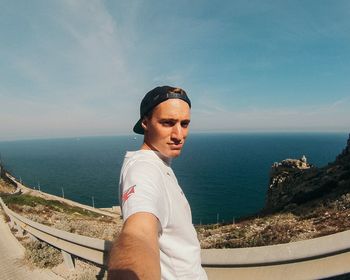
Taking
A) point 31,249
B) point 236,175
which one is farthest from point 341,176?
point 236,175

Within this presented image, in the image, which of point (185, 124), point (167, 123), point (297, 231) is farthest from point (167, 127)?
point (297, 231)

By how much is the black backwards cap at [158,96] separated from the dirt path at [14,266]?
5327 millimetres

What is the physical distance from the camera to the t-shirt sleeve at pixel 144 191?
65.4 inches

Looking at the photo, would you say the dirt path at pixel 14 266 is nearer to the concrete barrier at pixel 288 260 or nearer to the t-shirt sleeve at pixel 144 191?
the concrete barrier at pixel 288 260

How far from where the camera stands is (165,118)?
93.8 inches

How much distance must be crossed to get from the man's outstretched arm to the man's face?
2.70ft

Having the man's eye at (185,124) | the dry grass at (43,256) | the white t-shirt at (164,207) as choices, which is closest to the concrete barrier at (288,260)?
the white t-shirt at (164,207)

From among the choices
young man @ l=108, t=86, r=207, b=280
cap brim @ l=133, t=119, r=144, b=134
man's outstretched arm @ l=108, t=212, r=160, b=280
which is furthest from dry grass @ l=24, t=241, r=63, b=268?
man's outstretched arm @ l=108, t=212, r=160, b=280

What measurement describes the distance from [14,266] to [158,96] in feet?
24.1

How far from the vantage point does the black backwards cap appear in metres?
2.36

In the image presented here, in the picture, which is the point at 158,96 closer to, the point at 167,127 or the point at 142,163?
the point at 167,127

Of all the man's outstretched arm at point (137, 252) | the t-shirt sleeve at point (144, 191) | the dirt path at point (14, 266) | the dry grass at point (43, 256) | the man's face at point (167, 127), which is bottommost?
the dirt path at point (14, 266)

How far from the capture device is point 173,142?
7.98 feet

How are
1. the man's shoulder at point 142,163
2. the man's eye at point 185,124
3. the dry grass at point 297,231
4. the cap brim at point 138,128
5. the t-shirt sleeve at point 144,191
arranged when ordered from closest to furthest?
the t-shirt sleeve at point 144,191 → the man's shoulder at point 142,163 → the man's eye at point 185,124 → the cap brim at point 138,128 → the dry grass at point 297,231
